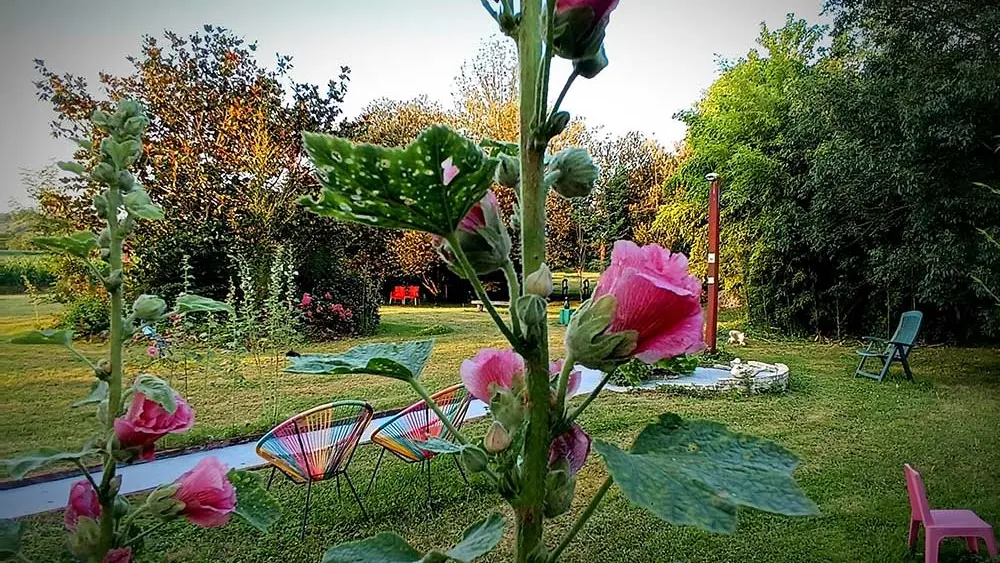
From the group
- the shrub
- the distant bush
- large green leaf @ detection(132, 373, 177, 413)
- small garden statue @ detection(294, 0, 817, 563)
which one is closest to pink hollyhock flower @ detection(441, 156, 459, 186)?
small garden statue @ detection(294, 0, 817, 563)

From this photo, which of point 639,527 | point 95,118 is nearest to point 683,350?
point 95,118

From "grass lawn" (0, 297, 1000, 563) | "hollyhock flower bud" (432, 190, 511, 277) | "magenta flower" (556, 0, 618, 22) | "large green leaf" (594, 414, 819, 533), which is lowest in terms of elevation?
"grass lawn" (0, 297, 1000, 563)

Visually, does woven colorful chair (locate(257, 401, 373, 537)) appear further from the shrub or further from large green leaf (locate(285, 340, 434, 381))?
large green leaf (locate(285, 340, 434, 381))

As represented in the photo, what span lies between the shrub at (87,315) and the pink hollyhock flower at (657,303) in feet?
5.41

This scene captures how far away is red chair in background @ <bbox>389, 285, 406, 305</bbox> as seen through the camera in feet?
14.6

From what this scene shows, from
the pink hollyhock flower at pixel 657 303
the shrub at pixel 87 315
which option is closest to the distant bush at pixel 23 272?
the shrub at pixel 87 315

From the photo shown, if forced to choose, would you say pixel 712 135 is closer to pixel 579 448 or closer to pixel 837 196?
pixel 837 196

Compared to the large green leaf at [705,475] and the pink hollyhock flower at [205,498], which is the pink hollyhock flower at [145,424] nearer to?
the pink hollyhock flower at [205,498]

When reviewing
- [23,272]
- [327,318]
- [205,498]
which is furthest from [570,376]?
[327,318]

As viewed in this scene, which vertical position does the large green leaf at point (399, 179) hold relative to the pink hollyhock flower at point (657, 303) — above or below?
above

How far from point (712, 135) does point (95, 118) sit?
5184 mm

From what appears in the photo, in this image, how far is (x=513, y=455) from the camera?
21 cm

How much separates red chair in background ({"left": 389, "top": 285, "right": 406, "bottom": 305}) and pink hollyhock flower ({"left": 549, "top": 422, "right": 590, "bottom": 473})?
4264mm

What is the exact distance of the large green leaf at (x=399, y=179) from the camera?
16 cm
